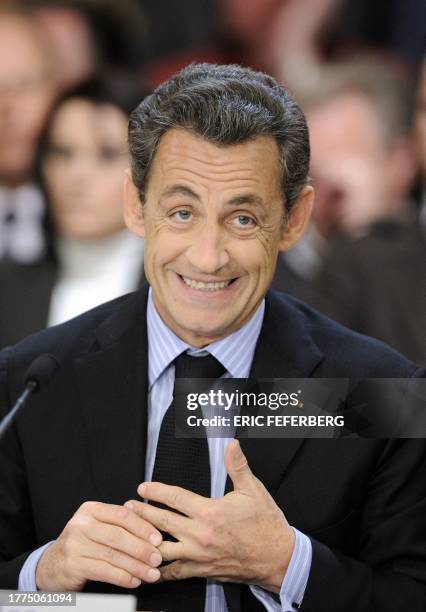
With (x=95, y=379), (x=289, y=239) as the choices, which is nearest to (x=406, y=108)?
(x=289, y=239)

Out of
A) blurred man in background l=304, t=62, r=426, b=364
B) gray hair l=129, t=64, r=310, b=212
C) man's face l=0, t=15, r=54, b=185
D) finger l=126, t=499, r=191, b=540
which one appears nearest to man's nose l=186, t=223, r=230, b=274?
gray hair l=129, t=64, r=310, b=212

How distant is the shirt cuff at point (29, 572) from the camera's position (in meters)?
1.64

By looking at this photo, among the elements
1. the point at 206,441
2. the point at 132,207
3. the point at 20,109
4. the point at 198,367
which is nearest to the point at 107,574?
the point at 206,441

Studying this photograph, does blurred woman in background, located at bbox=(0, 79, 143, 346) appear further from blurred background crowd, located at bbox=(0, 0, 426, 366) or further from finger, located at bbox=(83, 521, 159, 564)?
finger, located at bbox=(83, 521, 159, 564)

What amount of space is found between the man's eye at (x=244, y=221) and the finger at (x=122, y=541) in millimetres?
496

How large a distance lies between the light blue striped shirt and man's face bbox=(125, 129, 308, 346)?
1.4 inches

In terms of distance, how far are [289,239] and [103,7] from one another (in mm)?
1821

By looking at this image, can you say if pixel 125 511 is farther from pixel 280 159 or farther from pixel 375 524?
pixel 280 159

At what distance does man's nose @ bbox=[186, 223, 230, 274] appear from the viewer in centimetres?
163

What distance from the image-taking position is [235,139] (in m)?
1.64

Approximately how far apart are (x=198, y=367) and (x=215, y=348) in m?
0.04

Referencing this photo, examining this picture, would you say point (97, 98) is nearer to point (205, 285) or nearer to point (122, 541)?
point (205, 285)

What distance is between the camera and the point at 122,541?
5.04 feet

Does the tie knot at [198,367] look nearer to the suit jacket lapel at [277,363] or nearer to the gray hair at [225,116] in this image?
the suit jacket lapel at [277,363]
